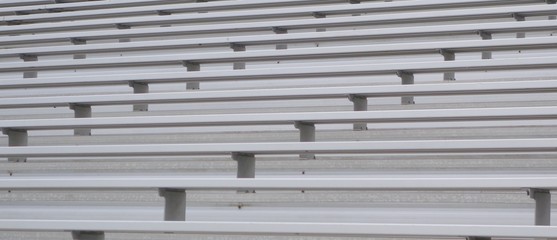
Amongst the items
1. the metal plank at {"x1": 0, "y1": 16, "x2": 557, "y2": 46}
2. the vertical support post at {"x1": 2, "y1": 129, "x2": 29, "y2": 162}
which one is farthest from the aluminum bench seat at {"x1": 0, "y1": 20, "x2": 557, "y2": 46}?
the vertical support post at {"x1": 2, "y1": 129, "x2": 29, "y2": 162}

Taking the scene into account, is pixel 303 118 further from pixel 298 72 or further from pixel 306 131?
pixel 298 72

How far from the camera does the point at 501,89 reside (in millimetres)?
2641

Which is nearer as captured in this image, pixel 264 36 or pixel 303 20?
pixel 264 36

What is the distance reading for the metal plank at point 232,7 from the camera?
11.4ft

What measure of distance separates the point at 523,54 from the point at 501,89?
54 centimetres

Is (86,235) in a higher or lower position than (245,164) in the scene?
lower

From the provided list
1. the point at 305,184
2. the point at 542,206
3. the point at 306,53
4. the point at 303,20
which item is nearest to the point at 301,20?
the point at 303,20

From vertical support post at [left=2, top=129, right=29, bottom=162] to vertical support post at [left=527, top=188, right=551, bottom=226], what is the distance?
5.39ft

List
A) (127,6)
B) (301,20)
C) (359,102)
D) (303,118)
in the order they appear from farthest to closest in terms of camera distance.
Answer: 1. (127,6)
2. (301,20)
3. (359,102)
4. (303,118)

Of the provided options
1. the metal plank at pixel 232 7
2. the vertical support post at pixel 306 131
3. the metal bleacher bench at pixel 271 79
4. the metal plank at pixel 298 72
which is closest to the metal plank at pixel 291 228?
the metal bleacher bench at pixel 271 79

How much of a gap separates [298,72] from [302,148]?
0.53 metres

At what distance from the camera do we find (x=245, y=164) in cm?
259

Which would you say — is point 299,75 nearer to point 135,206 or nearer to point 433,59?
point 433,59

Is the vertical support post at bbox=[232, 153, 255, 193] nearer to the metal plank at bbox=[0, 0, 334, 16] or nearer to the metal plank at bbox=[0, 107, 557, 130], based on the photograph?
the metal plank at bbox=[0, 107, 557, 130]
